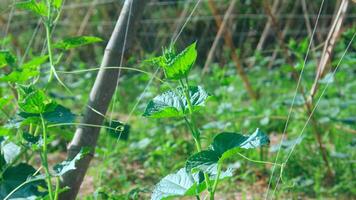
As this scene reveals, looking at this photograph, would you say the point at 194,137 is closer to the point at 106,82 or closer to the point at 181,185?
the point at 181,185

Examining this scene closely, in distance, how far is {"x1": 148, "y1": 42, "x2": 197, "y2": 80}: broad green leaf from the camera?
1183 millimetres

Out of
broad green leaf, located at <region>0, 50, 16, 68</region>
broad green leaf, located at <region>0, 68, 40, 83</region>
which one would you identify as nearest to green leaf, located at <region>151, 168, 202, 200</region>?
broad green leaf, located at <region>0, 68, 40, 83</region>

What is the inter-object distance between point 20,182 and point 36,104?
294 millimetres

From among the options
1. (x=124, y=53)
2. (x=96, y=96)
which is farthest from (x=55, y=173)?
(x=124, y=53)

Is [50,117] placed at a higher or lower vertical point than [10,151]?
higher

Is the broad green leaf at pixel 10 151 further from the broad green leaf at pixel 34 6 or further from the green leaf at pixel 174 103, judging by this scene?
the green leaf at pixel 174 103

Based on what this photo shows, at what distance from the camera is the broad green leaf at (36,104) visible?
130 cm

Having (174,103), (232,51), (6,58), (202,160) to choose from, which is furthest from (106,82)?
(232,51)

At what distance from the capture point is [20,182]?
60.6 inches

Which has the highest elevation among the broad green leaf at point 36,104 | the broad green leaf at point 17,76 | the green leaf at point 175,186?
the broad green leaf at point 17,76

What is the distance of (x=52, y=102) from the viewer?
1342 mm

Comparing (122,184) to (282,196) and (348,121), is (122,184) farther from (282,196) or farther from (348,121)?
(348,121)

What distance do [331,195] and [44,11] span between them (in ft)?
4.29

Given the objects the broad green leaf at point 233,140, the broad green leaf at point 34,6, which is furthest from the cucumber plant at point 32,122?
the broad green leaf at point 233,140
